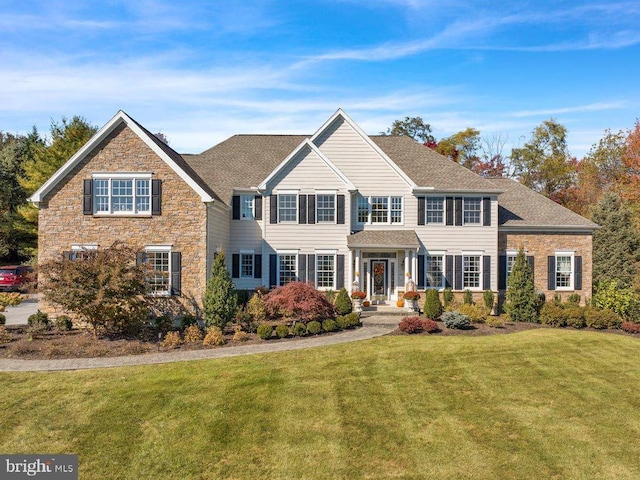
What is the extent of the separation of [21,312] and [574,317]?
27431 millimetres

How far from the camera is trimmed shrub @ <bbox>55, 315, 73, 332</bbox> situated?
61.9ft

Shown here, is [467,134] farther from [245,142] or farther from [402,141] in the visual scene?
[245,142]

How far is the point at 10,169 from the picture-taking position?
148ft

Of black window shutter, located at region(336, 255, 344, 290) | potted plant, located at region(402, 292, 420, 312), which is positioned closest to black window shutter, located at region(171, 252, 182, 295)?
black window shutter, located at region(336, 255, 344, 290)

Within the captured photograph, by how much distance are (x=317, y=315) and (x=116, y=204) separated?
1042 centimetres

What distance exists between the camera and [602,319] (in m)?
20.0

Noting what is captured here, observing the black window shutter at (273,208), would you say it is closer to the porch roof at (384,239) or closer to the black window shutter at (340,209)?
the black window shutter at (340,209)

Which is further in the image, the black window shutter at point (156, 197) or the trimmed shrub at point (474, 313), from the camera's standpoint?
the black window shutter at point (156, 197)

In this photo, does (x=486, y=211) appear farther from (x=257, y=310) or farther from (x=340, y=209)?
(x=257, y=310)

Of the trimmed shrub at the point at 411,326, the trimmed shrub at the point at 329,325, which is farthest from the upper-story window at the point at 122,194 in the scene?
the trimmed shrub at the point at 411,326

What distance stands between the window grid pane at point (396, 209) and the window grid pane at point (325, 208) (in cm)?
333

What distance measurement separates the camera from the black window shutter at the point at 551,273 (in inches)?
993

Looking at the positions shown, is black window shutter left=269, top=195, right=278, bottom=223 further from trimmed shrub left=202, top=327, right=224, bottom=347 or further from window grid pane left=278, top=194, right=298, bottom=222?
trimmed shrub left=202, top=327, right=224, bottom=347

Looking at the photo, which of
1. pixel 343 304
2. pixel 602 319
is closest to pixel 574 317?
pixel 602 319
